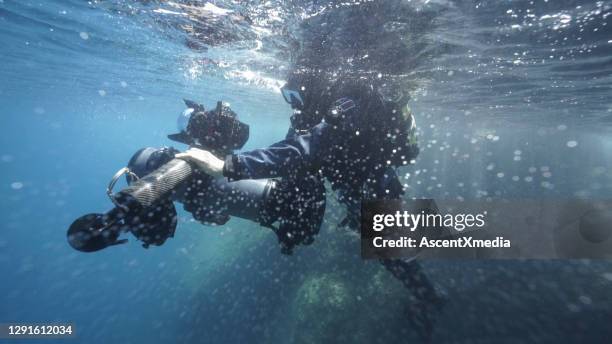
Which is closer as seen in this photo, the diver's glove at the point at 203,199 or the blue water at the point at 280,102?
the diver's glove at the point at 203,199

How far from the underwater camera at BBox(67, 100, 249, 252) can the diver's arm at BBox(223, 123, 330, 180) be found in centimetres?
43

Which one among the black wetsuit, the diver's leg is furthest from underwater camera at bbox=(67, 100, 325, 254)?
the diver's leg

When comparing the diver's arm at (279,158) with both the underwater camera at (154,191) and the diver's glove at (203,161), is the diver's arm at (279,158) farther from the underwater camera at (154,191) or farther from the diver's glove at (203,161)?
the underwater camera at (154,191)

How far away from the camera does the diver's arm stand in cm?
290

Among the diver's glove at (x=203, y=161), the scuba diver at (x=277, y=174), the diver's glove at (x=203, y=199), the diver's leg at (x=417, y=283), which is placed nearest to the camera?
the scuba diver at (x=277, y=174)

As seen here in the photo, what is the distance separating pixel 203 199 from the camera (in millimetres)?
3471

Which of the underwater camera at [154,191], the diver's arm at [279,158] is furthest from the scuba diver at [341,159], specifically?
the underwater camera at [154,191]

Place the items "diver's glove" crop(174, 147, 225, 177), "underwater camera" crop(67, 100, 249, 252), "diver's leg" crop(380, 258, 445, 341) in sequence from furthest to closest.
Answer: "diver's leg" crop(380, 258, 445, 341)
"diver's glove" crop(174, 147, 225, 177)
"underwater camera" crop(67, 100, 249, 252)

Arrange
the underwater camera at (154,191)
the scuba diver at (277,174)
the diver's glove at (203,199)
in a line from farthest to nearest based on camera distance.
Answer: the diver's glove at (203,199)
the scuba diver at (277,174)
the underwater camera at (154,191)

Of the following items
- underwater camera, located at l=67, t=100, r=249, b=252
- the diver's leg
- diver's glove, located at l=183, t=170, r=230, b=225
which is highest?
underwater camera, located at l=67, t=100, r=249, b=252

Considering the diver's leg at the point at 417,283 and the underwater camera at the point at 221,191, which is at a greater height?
the underwater camera at the point at 221,191

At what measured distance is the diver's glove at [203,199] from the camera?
3.29 metres

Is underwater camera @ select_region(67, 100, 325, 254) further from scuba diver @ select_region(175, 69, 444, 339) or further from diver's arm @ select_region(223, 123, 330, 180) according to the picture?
diver's arm @ select_region(223, 123, 330, 180)

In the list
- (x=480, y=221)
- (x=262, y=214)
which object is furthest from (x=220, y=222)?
(x=480, y=221)
